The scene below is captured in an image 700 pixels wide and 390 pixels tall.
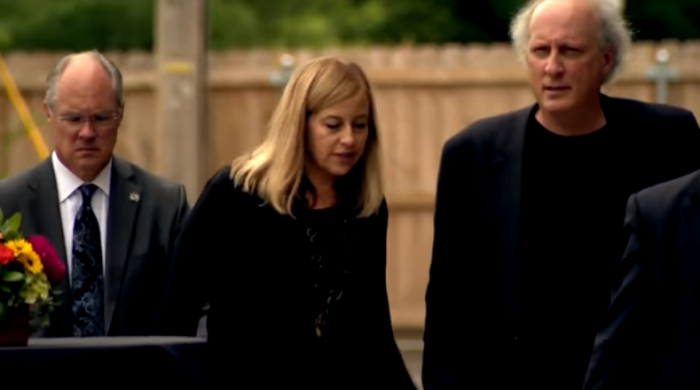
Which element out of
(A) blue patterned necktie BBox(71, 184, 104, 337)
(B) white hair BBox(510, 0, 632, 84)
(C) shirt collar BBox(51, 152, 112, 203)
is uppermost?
(B) white hair BBox(510, 0, 632, 84)

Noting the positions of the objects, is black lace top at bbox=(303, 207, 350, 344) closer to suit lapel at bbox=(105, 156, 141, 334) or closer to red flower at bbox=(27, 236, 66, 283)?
red flower at bbox=(27, 236, 66, 283)

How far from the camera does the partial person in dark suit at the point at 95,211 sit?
8812mm

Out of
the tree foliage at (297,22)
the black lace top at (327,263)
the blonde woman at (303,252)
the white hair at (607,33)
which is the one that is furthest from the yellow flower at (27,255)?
the tree foliage at (297,22)

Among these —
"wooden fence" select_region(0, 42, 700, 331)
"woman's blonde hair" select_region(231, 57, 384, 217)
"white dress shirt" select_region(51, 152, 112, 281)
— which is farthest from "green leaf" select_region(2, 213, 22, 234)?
"wooden fence" select_region(0, 42, 700, 331)

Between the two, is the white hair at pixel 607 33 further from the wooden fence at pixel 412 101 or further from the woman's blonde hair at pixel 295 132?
the wooden fence at pixel 412 101

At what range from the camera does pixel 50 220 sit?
8.90 meters

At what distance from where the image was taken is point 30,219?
889cm

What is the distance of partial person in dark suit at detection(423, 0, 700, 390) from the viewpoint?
7.74 m

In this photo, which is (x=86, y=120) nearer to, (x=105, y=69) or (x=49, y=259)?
(x=105, y=69)

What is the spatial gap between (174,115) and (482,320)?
1014cm

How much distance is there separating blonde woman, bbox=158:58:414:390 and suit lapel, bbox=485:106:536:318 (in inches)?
15.3

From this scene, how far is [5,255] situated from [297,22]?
1513cm

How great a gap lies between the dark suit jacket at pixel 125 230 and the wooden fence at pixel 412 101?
30.1ft

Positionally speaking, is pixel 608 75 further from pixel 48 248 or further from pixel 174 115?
pixel 174 115
